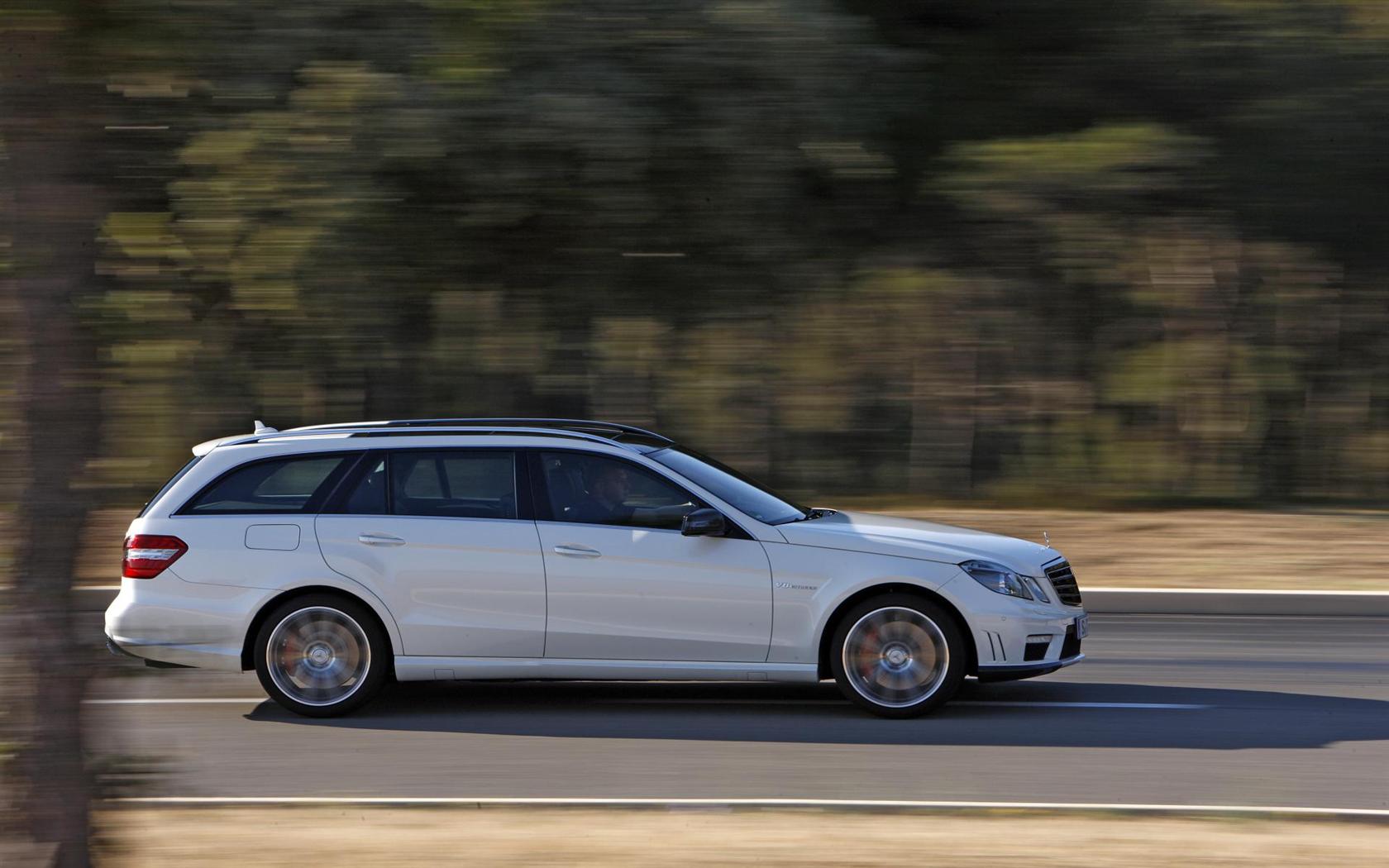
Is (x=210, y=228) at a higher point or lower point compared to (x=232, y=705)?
higher

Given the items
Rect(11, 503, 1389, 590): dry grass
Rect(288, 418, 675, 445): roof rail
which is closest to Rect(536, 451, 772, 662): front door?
Rect(288, 418, 675, 445): roof rail

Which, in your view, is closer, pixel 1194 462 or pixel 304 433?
pixel 304 433

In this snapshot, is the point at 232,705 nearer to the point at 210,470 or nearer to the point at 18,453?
the point at 210,470

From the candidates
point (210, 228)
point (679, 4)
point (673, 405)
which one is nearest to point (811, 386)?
point (673, 405)

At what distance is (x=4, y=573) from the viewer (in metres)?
4.31

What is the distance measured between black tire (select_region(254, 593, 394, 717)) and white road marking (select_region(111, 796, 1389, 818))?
5.89 feet

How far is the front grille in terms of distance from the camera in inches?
331

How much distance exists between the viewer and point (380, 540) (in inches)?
331

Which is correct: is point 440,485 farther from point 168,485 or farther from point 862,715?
point 862,715

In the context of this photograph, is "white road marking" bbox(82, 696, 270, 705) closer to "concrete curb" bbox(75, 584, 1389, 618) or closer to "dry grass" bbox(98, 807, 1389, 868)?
"dry grass" bbox(98, 807, 1389, 868)

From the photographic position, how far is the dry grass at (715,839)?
5371mm

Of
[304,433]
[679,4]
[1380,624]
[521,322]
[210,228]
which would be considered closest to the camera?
[304,433]

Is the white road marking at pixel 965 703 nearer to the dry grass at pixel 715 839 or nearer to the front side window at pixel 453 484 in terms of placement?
the front side window at pixel 453 484

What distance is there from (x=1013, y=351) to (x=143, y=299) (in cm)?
1465
